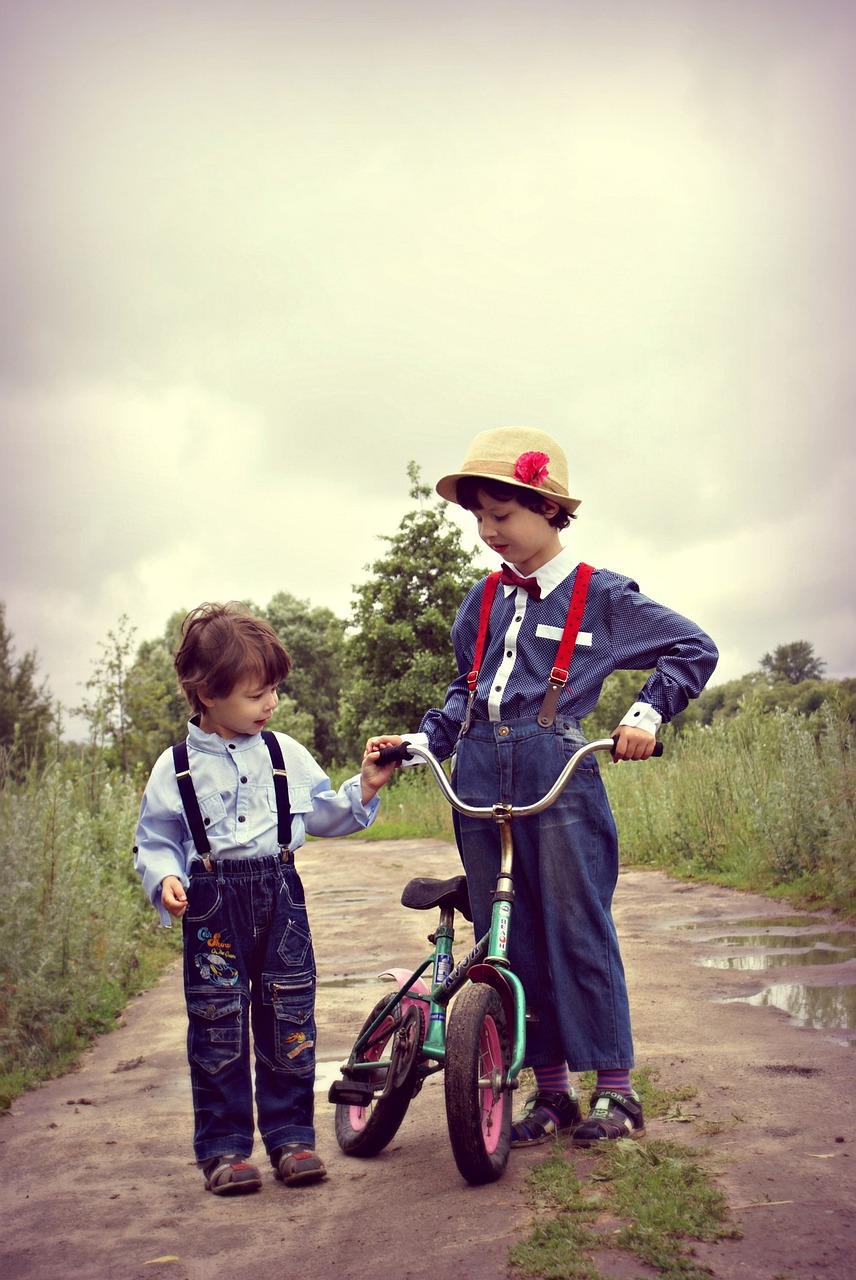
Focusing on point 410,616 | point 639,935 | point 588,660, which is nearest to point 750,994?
point 639,935

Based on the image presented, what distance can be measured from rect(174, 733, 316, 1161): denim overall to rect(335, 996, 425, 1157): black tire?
0.17 m

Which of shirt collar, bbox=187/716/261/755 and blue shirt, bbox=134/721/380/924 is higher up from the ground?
shirt collar, bbox=187/716/261/755

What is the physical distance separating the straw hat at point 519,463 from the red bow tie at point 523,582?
10.1 inches

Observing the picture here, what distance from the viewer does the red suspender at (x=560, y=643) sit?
3.60 metres

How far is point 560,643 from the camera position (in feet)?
12.1

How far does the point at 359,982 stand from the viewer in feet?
21.0

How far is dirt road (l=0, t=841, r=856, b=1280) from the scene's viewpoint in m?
2.79

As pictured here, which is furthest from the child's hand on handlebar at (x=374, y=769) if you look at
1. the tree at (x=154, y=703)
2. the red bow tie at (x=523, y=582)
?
the tree at (x=154, y=703)

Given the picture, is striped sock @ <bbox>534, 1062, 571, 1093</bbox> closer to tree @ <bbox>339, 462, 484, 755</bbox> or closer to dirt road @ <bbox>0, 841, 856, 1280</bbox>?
dirt road @ <bbox>0, 841, 856, 1280</bbox>

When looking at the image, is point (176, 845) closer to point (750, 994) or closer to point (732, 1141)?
point (732, 1141)

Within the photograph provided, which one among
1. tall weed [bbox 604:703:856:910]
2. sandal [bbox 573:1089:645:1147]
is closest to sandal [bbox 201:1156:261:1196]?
sandal [bbox 573:1089:645:1147]

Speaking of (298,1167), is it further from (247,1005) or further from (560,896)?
(560,896)

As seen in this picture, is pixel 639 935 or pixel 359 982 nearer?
pixel 359 982

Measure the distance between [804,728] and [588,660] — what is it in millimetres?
7148
